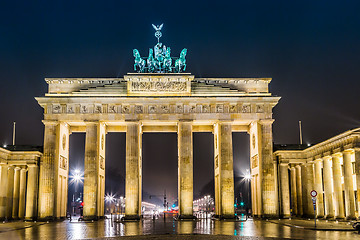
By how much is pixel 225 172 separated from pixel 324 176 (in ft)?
39.3

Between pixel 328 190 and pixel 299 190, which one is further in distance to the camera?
pixel 299 190

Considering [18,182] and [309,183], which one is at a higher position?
[18,182]

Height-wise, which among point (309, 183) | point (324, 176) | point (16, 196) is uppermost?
point (324, 176)

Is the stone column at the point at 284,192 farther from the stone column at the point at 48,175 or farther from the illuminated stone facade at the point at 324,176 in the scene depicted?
the stone column at the point at 48,175

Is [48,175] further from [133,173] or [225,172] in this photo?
[225,172]

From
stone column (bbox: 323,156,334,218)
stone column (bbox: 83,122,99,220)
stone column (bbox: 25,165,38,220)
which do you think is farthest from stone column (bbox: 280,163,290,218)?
stone column (bbox: 25,165,38,220)

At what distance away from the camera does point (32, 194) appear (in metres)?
55.9

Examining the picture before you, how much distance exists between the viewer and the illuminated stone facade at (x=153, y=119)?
5472 centimetres

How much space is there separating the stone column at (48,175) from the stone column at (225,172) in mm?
20876

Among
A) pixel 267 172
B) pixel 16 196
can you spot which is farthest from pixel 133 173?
pixel 16 196

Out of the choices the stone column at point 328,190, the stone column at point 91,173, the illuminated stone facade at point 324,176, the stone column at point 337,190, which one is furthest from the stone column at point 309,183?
the stone column at point 91,173

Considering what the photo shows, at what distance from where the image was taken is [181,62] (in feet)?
193

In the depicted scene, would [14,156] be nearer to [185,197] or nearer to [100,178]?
[100,178]

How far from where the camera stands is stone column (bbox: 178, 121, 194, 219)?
54312mm
